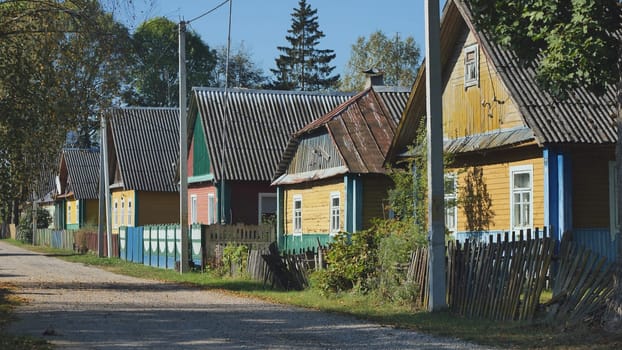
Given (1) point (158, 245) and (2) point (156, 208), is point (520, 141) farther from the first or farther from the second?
(2) point (156, 208)

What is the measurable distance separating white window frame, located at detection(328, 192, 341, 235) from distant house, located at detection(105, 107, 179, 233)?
57.0 ft

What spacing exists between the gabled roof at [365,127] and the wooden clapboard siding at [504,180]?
4.89 m

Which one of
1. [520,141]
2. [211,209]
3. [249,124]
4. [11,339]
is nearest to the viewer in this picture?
[11,339]

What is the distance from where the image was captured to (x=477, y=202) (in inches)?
932

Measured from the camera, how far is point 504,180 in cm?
2256

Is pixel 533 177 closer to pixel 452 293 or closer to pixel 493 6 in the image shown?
pixel 452 293

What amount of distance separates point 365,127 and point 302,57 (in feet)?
168

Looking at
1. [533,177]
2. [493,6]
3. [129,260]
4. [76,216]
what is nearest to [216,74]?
[76,216]

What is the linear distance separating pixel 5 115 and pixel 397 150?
9.98m

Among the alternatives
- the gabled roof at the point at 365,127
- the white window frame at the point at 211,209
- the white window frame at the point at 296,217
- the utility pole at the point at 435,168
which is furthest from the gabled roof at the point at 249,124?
the utility pole at the point at 435,168

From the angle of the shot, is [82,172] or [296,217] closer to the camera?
[296,217]

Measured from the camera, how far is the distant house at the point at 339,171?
28.8 meters

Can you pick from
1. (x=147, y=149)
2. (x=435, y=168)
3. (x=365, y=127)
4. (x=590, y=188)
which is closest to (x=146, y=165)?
(x=147, y=149)

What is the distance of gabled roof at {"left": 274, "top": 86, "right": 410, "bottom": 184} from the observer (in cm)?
2873
